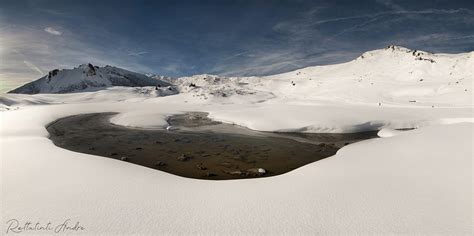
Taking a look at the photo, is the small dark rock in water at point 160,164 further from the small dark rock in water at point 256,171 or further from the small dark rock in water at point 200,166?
the small dark rock in water at point 256,171

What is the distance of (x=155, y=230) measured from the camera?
5336 millimetres

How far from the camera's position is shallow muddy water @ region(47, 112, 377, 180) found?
1153 cm

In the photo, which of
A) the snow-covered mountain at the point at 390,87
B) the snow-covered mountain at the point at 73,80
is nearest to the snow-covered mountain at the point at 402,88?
the snow-covered mountain at the point at 390,87

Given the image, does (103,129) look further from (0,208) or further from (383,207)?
(383,207)

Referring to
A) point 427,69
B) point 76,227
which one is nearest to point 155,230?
point 76,227

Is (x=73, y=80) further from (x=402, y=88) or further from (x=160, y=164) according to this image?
(x=160, y=164)

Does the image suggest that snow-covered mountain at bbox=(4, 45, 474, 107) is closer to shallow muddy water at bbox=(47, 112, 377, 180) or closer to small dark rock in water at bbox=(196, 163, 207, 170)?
shallow muddy water at bbox=(47, 112, 377, 180)

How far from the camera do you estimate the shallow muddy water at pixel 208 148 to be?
11.5m

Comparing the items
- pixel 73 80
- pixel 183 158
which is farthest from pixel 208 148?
pixel 73 80

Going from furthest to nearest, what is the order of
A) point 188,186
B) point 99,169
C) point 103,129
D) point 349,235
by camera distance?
1. point 103,129
2. point 99,169
3. point 188,186
4. point 349,235

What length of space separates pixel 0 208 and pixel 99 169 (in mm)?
3095

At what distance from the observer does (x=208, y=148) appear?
600 inches

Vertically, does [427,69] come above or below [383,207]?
above

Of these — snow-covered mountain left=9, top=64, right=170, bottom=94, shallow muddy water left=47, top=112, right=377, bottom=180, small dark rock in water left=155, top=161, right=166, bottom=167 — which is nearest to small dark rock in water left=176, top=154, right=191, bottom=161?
shallow muddy water left=47, top=112, right=377, bottom=180
